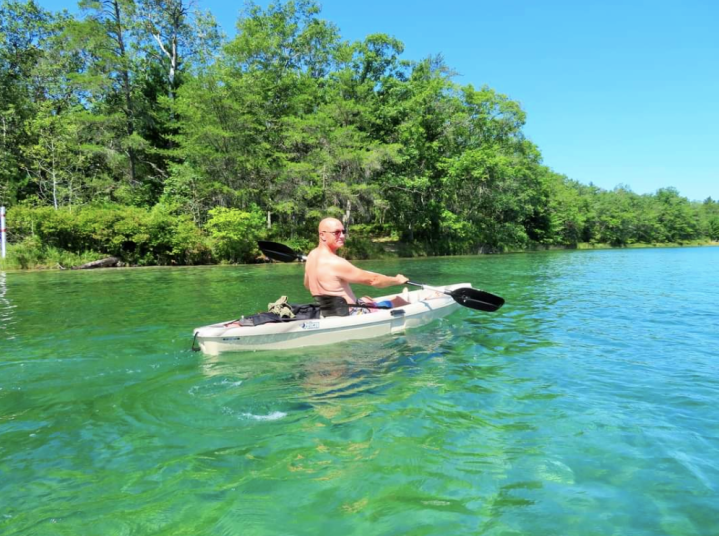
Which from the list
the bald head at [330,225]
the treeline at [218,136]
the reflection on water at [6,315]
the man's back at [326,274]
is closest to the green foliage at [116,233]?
the treeline at [218,136]

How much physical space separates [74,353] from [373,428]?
4.77m

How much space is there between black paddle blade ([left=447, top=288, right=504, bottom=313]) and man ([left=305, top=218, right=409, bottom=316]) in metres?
1.60

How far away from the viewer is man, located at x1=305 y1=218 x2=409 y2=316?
244 inches

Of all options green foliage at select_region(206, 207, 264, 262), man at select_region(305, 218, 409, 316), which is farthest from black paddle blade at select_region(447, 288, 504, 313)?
green foliage at select_region(206, 207, 264, 262)

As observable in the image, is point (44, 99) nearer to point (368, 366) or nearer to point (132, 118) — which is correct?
point (132, 118)

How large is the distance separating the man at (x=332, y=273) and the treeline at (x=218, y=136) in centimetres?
1844

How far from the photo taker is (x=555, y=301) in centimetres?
1075

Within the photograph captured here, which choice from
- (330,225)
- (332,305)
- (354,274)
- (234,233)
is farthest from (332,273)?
(234,233)

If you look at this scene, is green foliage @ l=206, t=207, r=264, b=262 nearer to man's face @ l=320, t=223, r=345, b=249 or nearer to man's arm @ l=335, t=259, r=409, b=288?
man's face @ l=320, t=223, r=345, b=249

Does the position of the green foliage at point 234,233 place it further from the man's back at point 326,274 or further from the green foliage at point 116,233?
the man's back at point 326,274

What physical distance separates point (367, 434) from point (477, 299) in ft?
16.0

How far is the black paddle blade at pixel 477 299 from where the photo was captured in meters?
7.74

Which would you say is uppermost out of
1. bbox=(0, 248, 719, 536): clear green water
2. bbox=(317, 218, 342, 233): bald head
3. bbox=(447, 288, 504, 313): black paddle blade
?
bbox=(317, 218, 342, 233): bald head

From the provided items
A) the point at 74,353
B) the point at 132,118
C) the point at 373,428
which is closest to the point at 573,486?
the point at 373,428
